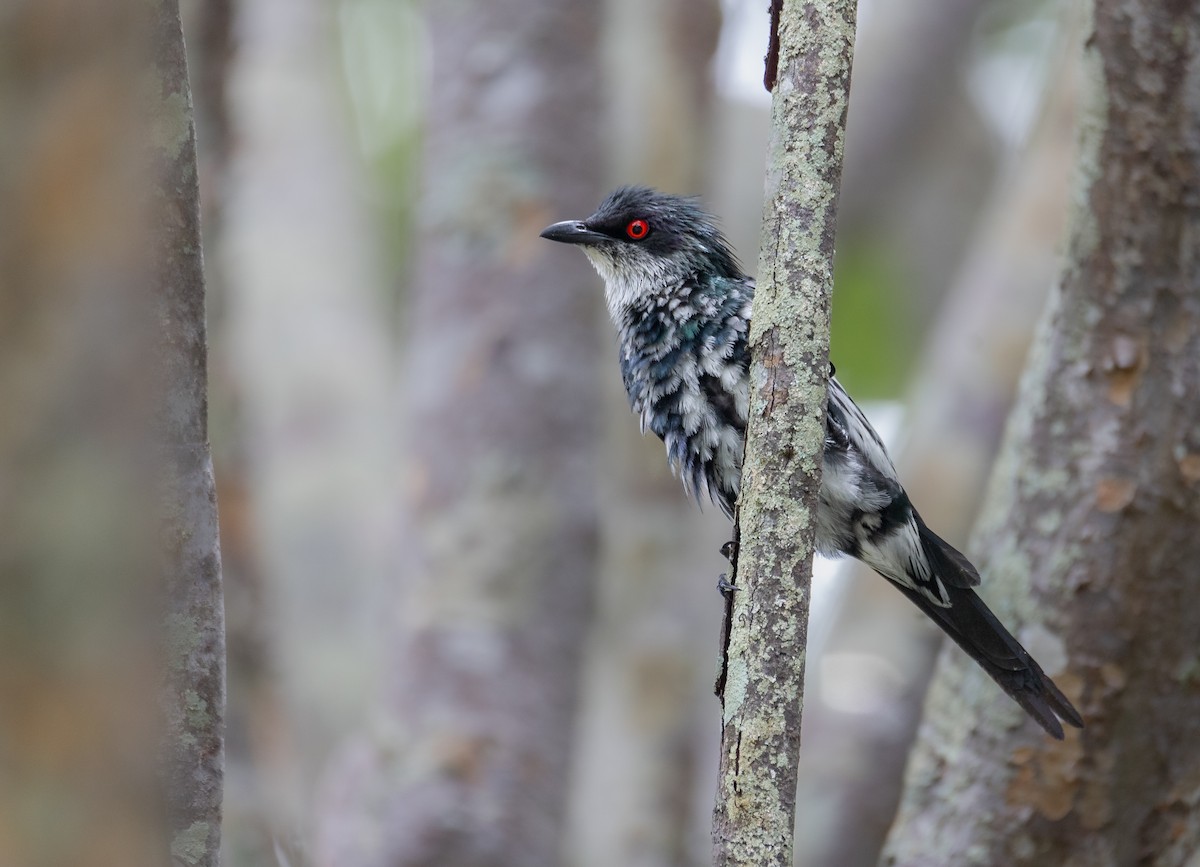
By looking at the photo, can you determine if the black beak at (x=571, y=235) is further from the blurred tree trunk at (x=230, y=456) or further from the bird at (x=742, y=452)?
the blurred tree trunk at (x=230, y=456)

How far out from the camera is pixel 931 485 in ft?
→ 19.5

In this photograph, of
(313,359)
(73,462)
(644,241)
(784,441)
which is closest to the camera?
(73,462)

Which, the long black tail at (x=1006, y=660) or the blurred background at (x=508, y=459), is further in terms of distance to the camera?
the blurred background at (x=508, y=459)

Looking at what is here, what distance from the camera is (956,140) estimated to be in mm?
10102

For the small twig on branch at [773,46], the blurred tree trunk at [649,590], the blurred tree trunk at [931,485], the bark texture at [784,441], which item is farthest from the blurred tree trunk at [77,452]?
the blurred tree trunk at [931,485]

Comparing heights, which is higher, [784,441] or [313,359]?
[784,441]

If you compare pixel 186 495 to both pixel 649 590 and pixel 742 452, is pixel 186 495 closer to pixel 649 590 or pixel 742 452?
pixel 742 452

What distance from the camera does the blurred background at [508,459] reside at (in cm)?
534

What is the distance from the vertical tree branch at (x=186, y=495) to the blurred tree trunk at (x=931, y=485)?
3.55 m

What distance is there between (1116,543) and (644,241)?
5.94 ft

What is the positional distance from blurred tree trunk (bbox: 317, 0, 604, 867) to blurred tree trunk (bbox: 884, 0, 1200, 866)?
1891mm

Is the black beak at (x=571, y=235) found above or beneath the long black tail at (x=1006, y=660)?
above

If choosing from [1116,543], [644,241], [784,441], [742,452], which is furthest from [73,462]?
[644,241]

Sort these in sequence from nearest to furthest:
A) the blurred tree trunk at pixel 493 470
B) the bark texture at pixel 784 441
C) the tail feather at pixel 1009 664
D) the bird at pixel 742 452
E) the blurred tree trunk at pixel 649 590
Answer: the bark texture at pixel 784 441 < the tail feather at pixel 1009 664 < the bird at pixel 742 452 < the blurred tree trunk at pixel 493 470 < the blurred tree trunk at pixel 649 590
